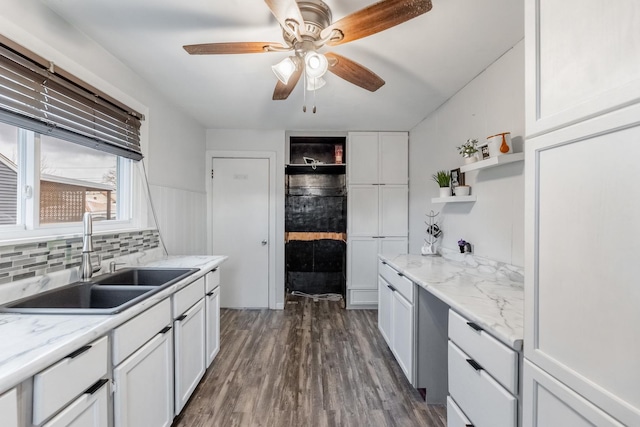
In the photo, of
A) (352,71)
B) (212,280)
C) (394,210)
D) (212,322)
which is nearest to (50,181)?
(212,280)

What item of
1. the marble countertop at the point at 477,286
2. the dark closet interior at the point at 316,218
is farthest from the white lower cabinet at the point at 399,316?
the dark closet interior at the point at 316,218

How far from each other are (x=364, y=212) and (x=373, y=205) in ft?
0.48

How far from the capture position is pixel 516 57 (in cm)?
175

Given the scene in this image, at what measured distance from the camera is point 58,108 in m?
1.46

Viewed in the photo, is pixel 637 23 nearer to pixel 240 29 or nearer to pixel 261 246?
pixel 240 29

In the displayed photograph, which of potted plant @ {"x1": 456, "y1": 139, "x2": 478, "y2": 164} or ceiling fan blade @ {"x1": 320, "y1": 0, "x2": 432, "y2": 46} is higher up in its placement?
ceiling fan blade @ {"x1": 320, "y1": 0, "x2": 432, "y2": 46}

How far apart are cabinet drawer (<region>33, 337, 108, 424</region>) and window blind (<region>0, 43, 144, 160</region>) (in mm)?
1035

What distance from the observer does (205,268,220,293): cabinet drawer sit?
207cm

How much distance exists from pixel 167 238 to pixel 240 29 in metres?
1.87

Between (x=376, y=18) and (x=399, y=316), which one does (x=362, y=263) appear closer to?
(x=399, y=316)

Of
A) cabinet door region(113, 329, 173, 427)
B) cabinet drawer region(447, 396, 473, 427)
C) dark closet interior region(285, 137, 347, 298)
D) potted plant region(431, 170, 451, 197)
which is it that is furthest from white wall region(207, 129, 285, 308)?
cabinet drawer region(447, 396, 473, 427)

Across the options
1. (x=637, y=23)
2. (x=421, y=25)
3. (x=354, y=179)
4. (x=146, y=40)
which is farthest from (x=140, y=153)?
(x=637, y=23)

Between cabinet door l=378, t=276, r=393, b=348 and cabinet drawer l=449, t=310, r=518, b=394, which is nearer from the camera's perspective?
cabinet drawer l=449, t=310, r=518, b=394

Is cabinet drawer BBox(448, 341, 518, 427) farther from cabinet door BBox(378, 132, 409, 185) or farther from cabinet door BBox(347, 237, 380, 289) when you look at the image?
cabinet door BBox(378, 132, 409, 185)
